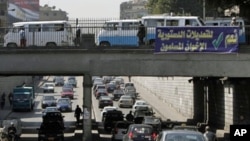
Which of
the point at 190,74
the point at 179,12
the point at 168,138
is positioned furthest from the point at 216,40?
the point at 179,12

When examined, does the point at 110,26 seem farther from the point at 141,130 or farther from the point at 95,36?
the point at 141,130

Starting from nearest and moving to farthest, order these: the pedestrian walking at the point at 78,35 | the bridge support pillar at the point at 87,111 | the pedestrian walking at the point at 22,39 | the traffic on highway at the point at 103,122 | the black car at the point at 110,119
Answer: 1. the traffic on highway at the point at 103,122
2. the bridge support pillar at the point at 87,111
3. the pedestrian walking at the point at 78,35
4. the pedestrian walking at the point at 22,39
5. the black car at the point at 110,119

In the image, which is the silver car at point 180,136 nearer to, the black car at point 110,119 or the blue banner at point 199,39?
the blue banner at point 199,39

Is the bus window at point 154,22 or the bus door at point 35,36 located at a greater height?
the bus window at point 154,22

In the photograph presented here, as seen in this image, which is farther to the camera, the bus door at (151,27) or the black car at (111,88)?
the black car at (111,88)

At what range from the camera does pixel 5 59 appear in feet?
133

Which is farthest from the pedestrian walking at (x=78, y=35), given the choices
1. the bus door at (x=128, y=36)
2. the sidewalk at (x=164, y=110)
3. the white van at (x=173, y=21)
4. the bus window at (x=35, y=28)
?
the sidewalk at (x=164, y=110)

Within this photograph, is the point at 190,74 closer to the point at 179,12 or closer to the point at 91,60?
the point at 91,60

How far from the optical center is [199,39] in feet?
128

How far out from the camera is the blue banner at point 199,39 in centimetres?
3884

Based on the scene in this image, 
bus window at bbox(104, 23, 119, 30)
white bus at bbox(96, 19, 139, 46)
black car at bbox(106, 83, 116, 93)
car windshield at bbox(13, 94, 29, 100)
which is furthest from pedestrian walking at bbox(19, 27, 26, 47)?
black car at bbox(106, 83, 116, 93)

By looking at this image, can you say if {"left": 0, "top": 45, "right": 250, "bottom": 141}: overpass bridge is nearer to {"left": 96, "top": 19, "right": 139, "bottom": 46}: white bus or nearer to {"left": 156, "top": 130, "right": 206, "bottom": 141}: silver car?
{"left": 96, "top": 19, "right": 139, "bottom": 46}: white bus

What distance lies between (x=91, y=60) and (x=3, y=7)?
93521 millimetres

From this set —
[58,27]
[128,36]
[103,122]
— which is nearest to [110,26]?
[128,36]
